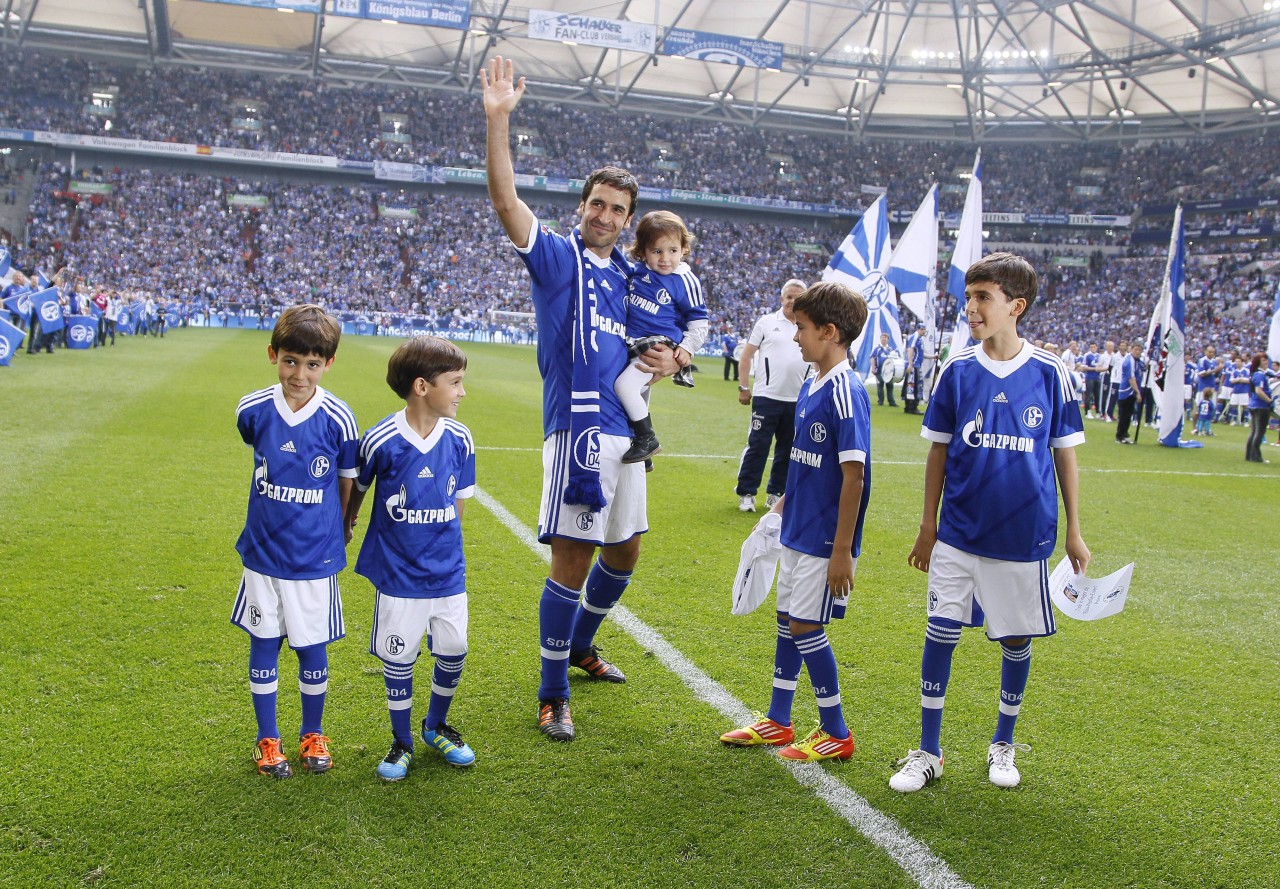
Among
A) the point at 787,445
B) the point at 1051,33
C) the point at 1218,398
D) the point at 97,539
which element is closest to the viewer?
the point at 97,539

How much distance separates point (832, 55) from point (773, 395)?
46341mm

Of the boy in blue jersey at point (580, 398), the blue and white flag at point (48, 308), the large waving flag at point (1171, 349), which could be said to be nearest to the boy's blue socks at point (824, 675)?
the boy in blue jersey at point (580, 398)

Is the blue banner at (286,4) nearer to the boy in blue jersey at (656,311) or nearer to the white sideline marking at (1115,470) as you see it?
the white sideline marking at (1115,470)

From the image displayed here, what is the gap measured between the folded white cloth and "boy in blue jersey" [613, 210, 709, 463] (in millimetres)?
519

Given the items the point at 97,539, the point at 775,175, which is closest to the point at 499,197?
the point at 97,539

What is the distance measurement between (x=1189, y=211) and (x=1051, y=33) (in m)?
12.8

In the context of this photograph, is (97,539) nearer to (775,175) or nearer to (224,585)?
(224,585)

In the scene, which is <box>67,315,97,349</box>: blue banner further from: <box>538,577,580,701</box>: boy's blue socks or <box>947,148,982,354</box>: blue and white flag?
<box>538,577,580,701</box>: boy's blue socks

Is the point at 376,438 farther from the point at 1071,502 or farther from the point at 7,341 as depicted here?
the point at 7,341

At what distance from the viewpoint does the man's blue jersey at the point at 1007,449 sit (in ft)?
11.0

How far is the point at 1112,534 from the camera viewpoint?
8.28 meters

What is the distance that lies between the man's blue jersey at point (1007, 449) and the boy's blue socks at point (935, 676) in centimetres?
30

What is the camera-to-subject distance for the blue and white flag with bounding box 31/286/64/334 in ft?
63.8

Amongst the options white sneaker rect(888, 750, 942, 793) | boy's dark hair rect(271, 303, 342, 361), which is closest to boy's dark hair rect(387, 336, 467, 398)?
boy's dark hair rect(271, 303, 342, 361)
